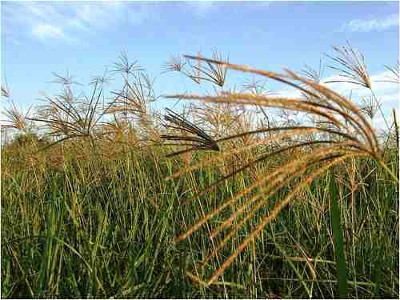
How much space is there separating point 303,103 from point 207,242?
4.81 feet

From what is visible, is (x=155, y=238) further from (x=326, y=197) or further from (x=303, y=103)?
(x=303, y=103)

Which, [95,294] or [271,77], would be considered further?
[95,294]

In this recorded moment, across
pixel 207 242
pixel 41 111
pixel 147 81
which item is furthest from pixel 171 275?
pixel 41 111

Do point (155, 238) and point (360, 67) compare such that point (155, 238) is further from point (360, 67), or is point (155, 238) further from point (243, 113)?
point (360, 67)

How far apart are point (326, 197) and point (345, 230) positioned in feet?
1.13

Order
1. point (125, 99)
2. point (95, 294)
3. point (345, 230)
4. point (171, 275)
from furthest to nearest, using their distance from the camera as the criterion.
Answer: point (125, 99)
point (345, 230)
point (171, 275)
point (95, 294)

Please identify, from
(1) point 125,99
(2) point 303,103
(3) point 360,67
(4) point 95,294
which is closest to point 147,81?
(1) point 125,99

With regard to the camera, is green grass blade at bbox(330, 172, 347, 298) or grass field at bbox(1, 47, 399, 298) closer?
green grass blade at bbox(330, 172, 347, 298)

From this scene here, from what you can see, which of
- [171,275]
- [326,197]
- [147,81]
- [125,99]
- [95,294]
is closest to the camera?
[95,294]

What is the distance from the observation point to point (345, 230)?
221 centimetres

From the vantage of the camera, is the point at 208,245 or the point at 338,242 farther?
the point at 208,245

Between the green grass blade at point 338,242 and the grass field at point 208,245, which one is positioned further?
the grass field at point 208,245

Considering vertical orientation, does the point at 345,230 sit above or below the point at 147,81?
below

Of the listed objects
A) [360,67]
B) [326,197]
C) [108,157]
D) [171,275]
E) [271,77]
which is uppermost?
[360,67]
